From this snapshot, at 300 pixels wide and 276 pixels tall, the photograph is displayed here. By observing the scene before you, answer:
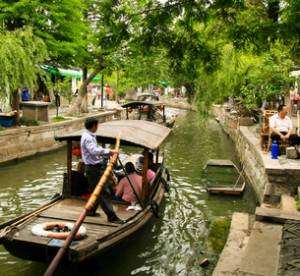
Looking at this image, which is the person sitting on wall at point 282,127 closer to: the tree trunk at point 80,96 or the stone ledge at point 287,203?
the stone ledge at point 287,203

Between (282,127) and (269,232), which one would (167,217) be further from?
(282,127)

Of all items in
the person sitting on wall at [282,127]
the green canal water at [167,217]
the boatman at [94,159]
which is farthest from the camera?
the person sitting on wall at [282,127]

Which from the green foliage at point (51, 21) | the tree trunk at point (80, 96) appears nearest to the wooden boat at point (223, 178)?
the green foliage at point (51, 21)

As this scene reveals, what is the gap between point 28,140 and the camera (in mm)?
14344

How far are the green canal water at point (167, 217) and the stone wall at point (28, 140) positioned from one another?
0.36 meters

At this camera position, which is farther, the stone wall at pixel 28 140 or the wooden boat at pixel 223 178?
the stone wall at pixel 28 140

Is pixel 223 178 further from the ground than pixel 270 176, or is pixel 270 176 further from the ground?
pixel 270 176

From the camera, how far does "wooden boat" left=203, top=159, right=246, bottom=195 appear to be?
33.3ft

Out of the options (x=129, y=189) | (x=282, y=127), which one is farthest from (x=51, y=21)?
(x=129, y=189)

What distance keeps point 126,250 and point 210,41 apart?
12.6ft

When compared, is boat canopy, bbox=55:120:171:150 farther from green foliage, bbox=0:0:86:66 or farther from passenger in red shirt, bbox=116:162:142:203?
green foliage, bbox=0:0:86:66

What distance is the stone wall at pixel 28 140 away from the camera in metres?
13.1

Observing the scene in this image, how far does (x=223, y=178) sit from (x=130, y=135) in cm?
584

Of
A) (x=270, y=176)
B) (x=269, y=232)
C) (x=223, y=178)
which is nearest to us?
(x=269, y=232)
